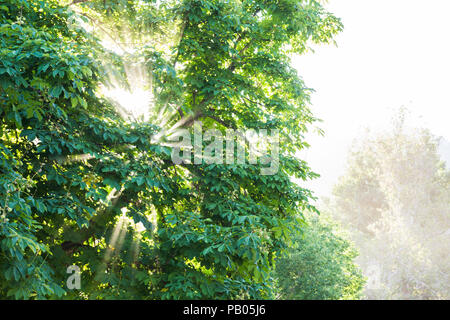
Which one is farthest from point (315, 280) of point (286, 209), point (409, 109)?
point (409, 109)

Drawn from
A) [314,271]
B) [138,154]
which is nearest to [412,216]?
[314,271]

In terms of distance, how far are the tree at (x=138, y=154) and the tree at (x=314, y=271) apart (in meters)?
10.7

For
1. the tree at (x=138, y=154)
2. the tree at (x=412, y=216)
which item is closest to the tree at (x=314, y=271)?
the tree at (x=138, y=154)

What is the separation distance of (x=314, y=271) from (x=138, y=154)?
14483mm

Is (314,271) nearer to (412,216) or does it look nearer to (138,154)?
(138,154)

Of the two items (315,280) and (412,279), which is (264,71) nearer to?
(315,280)

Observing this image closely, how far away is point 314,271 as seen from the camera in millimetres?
17969

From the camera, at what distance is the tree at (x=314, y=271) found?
17656 mm

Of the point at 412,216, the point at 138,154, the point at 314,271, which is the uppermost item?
the point at 138,154

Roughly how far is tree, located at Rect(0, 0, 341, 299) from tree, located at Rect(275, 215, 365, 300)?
10.7 metres

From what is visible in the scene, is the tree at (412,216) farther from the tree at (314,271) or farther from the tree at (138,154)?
the tree at (138,154)

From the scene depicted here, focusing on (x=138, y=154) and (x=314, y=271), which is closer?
(x=138, y=154)

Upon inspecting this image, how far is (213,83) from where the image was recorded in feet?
25.3

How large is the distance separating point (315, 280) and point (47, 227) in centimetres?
1510
